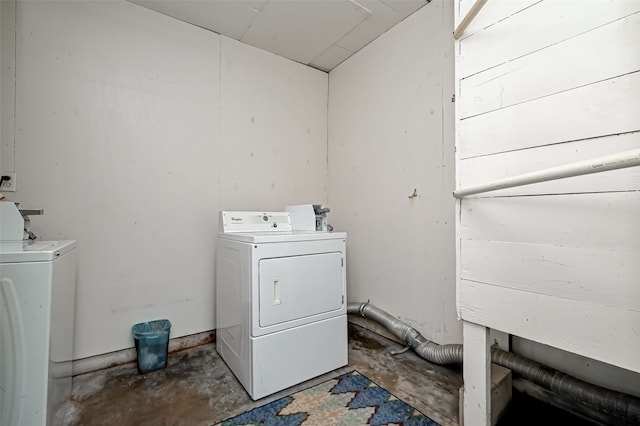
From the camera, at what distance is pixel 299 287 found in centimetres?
165

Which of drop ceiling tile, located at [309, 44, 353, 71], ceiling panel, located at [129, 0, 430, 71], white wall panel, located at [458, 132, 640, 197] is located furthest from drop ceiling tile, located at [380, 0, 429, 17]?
white wall panel, located at [458, 132, 640, 197]

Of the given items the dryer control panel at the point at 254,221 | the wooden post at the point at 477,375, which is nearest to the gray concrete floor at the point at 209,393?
the wooden post at the point at 477,375

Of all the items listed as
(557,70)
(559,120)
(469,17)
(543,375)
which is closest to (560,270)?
(559,120)

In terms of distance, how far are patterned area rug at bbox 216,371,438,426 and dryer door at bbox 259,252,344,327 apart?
1.33 feet

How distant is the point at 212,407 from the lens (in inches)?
57.2

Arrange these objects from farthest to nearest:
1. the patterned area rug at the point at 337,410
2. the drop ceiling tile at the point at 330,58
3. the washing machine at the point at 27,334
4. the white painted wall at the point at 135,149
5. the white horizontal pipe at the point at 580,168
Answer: the drop ceiling tile at the point at 330,58 → the white painted wall at the point at 135,149 → the patterned area rug at the point at 337,410 → the washing machine at the point at 27,334 → the white horizontal pipe at the point at 580,168

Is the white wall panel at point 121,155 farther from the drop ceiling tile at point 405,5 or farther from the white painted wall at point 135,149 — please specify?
the drop ceiling tile at point 405,5

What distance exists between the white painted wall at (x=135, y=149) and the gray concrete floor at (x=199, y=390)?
0.95 ft

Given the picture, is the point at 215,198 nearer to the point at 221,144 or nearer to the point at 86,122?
the point at 221,144

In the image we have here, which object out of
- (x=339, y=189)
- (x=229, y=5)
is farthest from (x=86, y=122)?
(x=339, y=189)

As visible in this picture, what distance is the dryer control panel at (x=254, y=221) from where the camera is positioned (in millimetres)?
1972

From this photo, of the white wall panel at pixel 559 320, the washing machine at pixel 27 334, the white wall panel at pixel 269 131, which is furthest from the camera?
the white wall panel at pixel 269 131

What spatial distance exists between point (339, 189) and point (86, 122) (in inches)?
80.2

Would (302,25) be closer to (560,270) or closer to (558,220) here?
(558,220)
